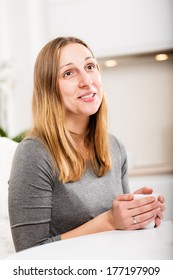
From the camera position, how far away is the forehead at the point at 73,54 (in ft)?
2.70

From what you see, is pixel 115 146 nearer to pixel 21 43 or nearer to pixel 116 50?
pixel 116 50

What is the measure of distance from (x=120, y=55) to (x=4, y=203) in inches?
63.5

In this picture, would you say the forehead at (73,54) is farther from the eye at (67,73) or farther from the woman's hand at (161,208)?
the woman's hand at (161,208)

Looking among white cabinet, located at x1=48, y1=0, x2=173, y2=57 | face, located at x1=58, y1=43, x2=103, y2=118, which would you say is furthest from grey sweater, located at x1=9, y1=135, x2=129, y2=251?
white cabinet, located at x1=48, y1=0, x2=173, y2=57

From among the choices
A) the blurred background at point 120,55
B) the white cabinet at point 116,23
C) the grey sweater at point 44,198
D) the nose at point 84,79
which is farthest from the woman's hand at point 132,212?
the white cabinet at point 116,23

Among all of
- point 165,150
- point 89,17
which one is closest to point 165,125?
point 165,150

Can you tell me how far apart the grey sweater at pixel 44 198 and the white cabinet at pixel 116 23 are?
157 cm

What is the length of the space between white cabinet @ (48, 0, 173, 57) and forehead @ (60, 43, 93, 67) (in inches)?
59.0

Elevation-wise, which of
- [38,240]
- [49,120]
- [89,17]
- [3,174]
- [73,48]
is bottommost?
[38,240]

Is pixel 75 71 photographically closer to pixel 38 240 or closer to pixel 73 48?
pixel 73 48

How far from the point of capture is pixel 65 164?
784mm

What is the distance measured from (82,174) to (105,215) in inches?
5.0

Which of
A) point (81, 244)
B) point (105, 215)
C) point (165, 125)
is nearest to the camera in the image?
point (81, 244)

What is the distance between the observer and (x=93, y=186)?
819mm
